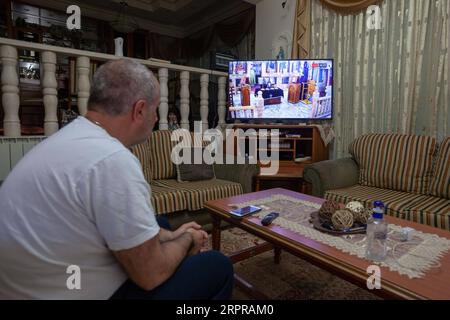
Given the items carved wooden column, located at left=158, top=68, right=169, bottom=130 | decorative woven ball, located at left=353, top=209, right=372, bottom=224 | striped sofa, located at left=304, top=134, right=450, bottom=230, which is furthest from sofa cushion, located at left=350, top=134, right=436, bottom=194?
carved wooden column, located at left=158, top=68, right=169, bottom=130

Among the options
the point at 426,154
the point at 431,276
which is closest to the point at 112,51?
the point at 426,154

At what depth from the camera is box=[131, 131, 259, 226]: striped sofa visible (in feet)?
6.72

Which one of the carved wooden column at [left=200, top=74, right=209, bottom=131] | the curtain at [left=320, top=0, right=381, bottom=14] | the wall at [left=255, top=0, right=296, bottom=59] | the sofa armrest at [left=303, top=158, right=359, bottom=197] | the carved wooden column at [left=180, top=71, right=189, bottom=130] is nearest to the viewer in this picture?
the sofa armrest at [left=303, top=158, right=359, bottom=197]

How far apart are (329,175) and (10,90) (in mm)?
2494

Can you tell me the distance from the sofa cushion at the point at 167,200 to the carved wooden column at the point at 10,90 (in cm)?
115

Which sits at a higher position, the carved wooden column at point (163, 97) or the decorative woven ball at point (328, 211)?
the carved wooden column at point (163, 97)

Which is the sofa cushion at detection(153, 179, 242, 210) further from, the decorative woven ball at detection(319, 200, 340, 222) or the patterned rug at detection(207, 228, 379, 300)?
the decorative woven ball at detection(319, 200, 340, 222)

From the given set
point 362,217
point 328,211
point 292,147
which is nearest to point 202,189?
point 328,211

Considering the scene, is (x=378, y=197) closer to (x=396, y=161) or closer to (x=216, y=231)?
(x=396, y=161)

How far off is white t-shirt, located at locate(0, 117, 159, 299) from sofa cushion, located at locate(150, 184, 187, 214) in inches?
49.6

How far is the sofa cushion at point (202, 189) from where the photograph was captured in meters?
2.12

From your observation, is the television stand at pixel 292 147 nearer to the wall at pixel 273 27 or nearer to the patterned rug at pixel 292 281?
the wall at pixel 273 27

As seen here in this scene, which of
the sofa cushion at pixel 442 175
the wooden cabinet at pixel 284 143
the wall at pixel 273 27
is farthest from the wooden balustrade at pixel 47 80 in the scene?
the sofa cushion at pixel 442 175
